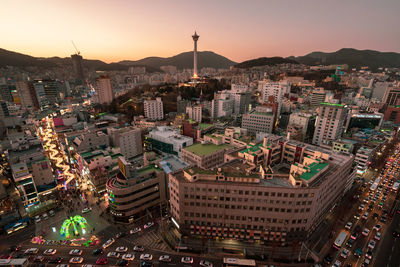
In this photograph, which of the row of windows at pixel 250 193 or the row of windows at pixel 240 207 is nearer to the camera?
the row of windows at pixel 250 193

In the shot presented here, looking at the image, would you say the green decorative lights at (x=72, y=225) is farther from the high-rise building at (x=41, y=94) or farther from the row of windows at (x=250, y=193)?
the high-rise building at (x=41, y=94)

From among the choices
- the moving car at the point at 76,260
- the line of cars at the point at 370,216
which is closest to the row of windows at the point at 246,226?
the line of cars at the point at 370,216

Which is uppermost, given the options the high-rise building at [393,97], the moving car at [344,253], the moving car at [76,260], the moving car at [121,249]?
the high-rise building at [393,97]

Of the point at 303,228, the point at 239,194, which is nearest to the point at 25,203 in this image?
the point at 239,194

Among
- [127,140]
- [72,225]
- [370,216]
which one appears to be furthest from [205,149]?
[370,216]

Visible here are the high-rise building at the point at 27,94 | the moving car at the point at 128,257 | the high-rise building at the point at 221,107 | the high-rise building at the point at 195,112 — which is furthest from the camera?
the high-rise building at the point at 27,94

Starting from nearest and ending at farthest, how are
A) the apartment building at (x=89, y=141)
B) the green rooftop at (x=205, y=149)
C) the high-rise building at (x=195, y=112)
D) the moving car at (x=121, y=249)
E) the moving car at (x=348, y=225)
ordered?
the moving car at (x=121, y=249) → the moving car at (x=348, y=225) → the green rooftop at (x=205, y=149) → the apartment building at (x=89, y=141) → the high-rise building at (x=195, y=112)

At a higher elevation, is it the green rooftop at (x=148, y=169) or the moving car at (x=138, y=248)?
the green rooftop at (x=148, y=169)

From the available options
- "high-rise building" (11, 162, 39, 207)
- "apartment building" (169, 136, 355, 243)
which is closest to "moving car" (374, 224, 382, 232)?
"apartment building" (169, 136, 355, 243)

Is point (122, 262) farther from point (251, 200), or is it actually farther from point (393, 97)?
point (393, 97)
